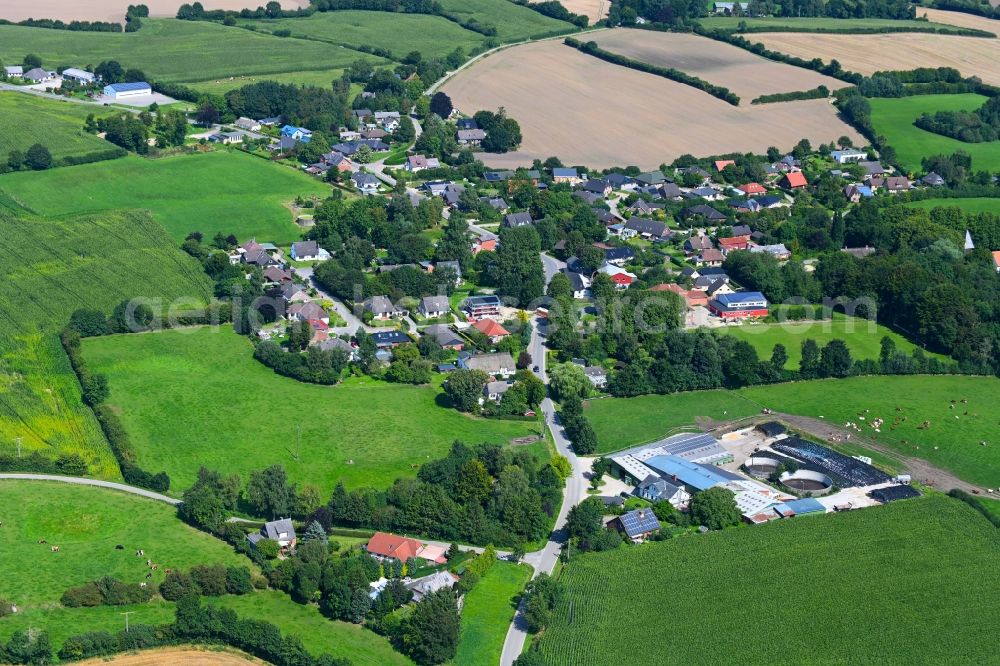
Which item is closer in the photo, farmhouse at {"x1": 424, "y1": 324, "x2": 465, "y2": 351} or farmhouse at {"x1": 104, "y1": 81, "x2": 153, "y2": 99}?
farmhouse at {"x1": 424, "y1": 324, "x2": 465, "y2": 351}

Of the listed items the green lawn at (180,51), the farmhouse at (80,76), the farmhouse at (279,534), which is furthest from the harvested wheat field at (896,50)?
the farmhouse at (279,534)

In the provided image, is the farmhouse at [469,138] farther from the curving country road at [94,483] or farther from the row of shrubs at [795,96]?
the curving country road at [94,483]

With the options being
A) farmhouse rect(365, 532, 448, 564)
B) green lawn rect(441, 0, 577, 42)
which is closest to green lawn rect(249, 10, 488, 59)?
green lawn rect(441, 0, 577, 42)

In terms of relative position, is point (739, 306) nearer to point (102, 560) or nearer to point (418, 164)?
point (418, 164)

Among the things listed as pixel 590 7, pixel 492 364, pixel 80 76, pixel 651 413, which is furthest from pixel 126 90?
pixel 651 413

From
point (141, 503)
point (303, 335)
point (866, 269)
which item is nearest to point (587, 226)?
point (866, 269)

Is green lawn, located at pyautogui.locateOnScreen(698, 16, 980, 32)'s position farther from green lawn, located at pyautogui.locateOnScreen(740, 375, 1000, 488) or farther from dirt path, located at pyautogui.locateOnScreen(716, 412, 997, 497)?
dirt path, located at pyautogui.locateOnScreen(716, 412, 997, 497)

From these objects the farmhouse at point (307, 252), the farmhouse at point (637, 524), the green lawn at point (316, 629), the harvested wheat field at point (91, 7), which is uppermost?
the harvested wheat field at point (91, 7)
